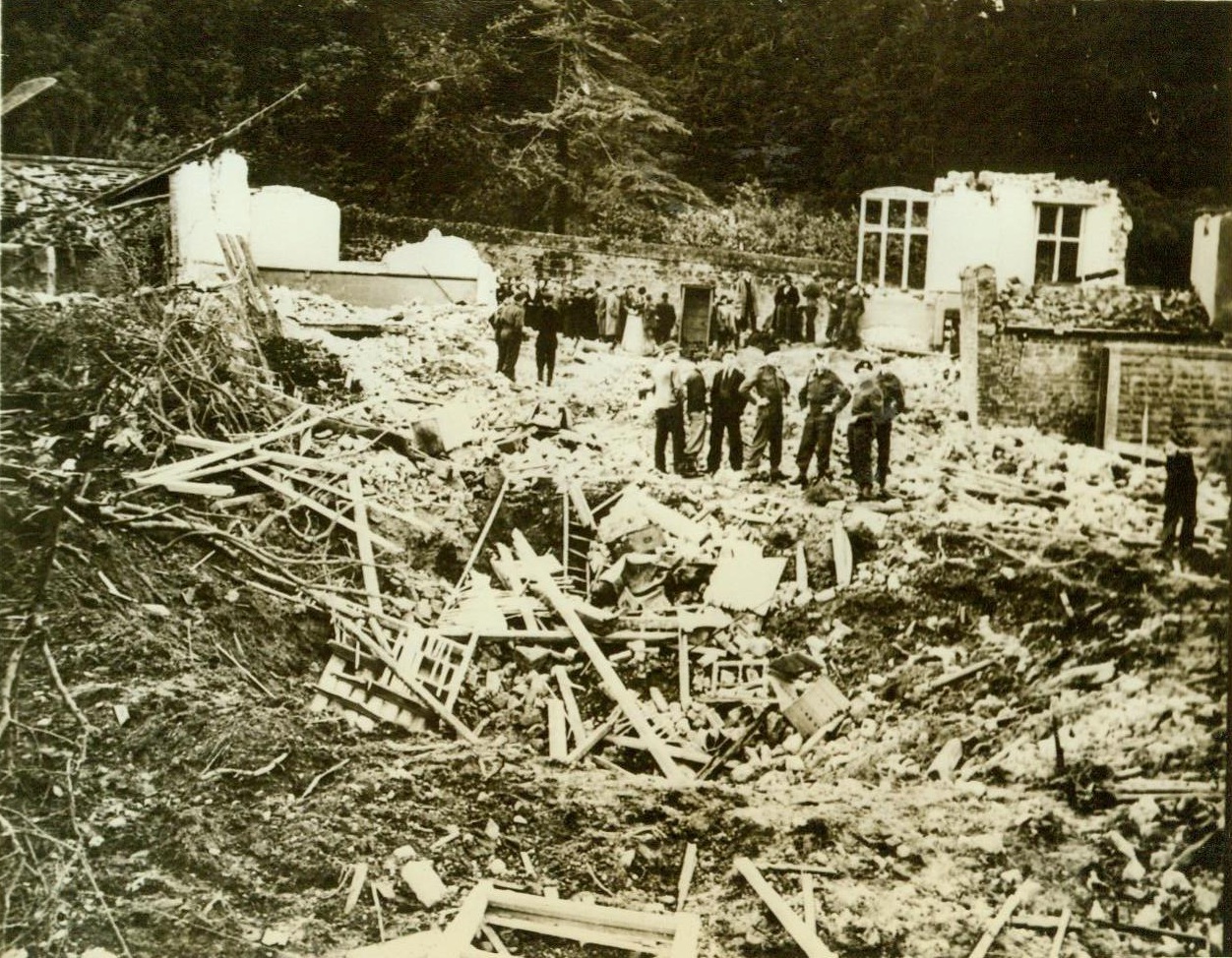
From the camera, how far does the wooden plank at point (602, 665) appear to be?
123 inches

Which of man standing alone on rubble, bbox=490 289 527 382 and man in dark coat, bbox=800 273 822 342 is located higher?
man in dark coat, bbox=800 273 822 342

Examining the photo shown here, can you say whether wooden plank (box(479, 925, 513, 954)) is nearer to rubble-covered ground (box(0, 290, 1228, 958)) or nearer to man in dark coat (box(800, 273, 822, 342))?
rubble-covered ground (box(0, 290, 1228, 958))

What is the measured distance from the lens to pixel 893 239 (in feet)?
11.3

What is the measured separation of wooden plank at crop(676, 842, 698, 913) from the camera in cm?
300

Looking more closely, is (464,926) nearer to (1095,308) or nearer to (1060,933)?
(1060,933)

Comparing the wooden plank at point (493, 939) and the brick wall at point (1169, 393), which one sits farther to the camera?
the brick wall at point (1169, 393)

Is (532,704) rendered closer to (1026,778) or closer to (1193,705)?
(1026,778)

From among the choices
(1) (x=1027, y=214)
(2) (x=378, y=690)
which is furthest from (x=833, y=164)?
(2) (x=378, y=690)

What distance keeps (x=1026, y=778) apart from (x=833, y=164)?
2.31 metres

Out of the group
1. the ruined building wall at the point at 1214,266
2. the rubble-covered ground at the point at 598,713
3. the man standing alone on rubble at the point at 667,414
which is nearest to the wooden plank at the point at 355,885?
the rubble-covered ground at the point at 598,713

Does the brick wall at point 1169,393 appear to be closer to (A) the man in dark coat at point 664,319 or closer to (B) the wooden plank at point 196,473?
(A) the man in dark coat at point 664,319

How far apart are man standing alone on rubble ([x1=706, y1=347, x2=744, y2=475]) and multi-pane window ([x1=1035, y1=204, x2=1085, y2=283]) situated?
126 centimetres

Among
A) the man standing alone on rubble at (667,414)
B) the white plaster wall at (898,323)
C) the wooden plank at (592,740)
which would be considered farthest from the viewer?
the white plaster wall at (898,323)

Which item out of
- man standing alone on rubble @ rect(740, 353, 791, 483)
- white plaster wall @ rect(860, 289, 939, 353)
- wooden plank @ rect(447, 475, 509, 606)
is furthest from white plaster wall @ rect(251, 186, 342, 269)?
white plaster wall @ rect(860, 289, 939, 353)
